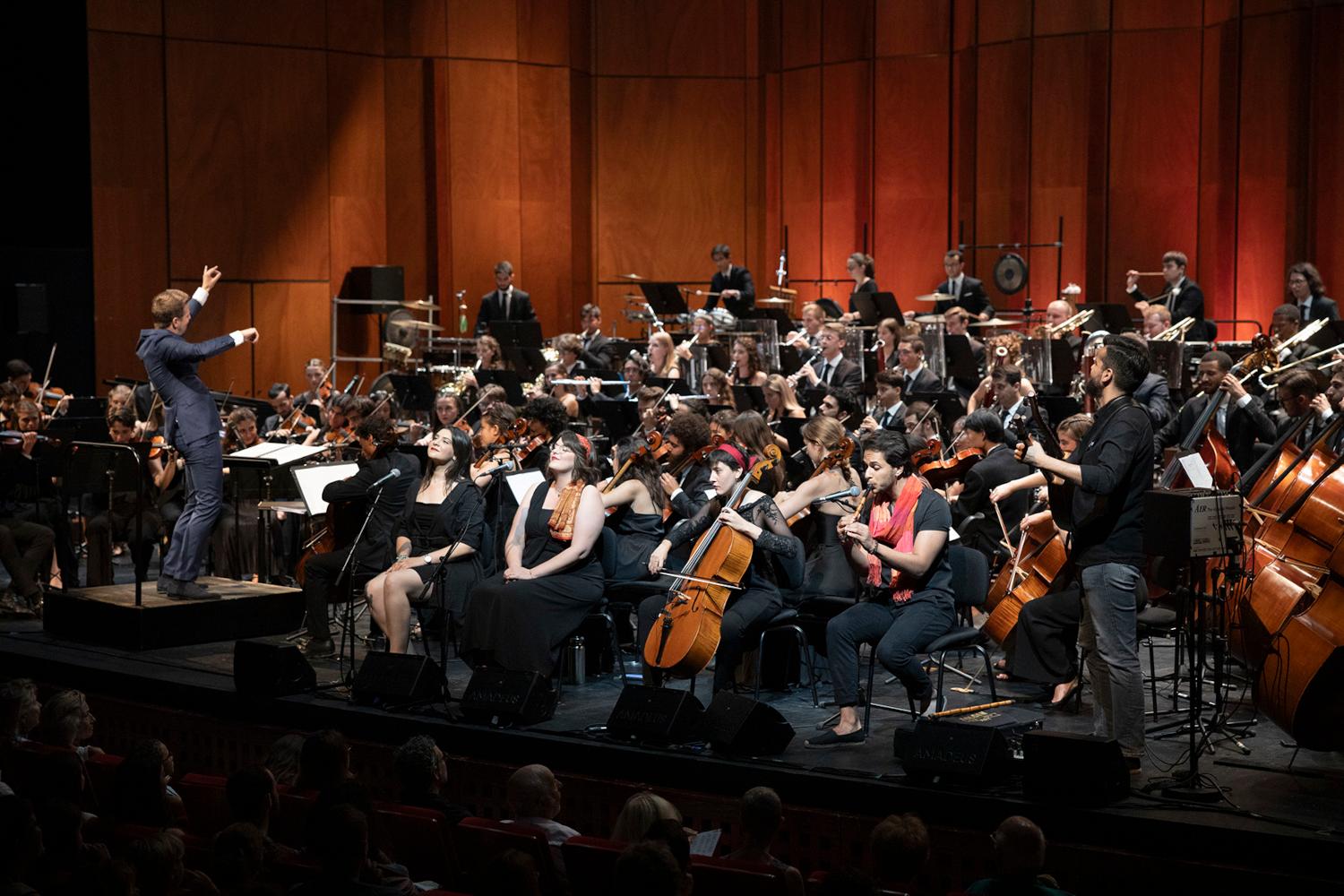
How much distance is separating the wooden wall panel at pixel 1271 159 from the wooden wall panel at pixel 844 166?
419 cm

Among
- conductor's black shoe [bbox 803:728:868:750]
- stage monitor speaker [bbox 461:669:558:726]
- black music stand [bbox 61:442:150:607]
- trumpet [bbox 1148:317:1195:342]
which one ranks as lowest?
conductor's black shoe [bbox 803:728:868:750]

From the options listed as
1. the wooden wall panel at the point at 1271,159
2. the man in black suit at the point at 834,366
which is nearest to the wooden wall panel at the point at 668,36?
the wooden wall panel at the point at 1271,159

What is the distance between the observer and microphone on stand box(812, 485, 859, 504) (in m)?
6.71

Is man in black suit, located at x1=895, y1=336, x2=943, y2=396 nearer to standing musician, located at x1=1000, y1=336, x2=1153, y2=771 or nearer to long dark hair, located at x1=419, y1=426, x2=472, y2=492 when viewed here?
long dark hair, located at x1=419, y1=426, x2=472, y2=492

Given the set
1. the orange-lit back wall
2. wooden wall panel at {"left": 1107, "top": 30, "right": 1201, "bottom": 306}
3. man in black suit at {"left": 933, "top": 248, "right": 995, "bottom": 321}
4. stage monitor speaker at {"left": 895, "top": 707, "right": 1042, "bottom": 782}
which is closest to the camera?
stage monitor speaker at {"left": 895, "top": 707, "right": 1042, "bottom": 782}

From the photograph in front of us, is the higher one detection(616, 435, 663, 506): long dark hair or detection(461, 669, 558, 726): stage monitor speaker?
detection(616, 435, 663, 506): long dark hair

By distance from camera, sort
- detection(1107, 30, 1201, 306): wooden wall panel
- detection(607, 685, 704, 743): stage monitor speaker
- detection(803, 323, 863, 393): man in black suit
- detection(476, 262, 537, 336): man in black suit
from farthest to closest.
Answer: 1. detection(476, 262, 537, 336): man in black suit
2. detection(1107, 30, 1201, 306): wooden wall panel
3. detection(803, 323, 863, 393): man in black suit
4. detection(607, 685, 704, 743): stage monitor speaker

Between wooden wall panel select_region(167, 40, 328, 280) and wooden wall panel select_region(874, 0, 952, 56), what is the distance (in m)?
5.85

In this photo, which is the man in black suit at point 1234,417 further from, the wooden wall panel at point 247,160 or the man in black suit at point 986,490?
the wooden wall panel at point 247,160

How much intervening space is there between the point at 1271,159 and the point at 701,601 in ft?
30.0

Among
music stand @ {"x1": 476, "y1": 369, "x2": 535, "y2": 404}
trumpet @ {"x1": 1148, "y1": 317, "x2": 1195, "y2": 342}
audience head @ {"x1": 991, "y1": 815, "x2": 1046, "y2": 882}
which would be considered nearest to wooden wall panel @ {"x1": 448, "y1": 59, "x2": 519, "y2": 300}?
music stand @ {"x1": 476, "y1": 369, "x2": 535, "y2": 404}

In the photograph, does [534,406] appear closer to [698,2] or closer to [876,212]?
[876,212]

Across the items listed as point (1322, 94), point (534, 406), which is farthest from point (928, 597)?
point (1322, 94)

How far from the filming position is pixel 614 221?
17.2 m
